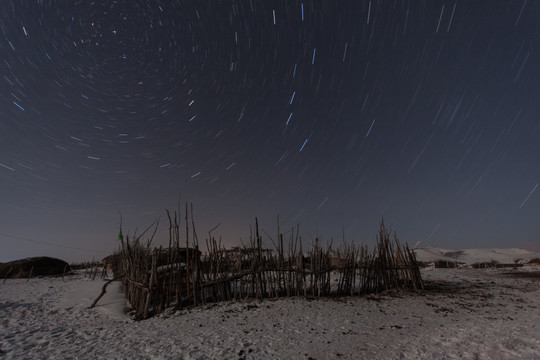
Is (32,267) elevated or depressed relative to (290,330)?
elevated

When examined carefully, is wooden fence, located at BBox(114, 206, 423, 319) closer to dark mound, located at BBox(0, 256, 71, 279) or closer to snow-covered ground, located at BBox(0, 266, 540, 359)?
snow-covered ground, located at BBox(0, 266, 540, 359)

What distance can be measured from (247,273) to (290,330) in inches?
113

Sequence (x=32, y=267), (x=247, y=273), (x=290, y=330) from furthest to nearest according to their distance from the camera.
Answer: (x=32, y=267) < (x=247, y=273) < (x=290, y=330)

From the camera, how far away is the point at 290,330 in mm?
4961

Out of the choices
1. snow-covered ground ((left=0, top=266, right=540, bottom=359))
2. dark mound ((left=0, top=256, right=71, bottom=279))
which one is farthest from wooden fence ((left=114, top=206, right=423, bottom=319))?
dark mound ((left=0, top=256, right=71, bottom=279))

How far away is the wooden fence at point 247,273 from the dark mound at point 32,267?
10.5 m

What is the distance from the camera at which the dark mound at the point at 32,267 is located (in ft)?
49.7

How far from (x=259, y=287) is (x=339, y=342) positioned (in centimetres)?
383

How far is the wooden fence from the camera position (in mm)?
6875

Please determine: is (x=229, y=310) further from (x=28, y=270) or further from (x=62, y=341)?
(x=28, y=270)

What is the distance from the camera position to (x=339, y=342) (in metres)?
4.34

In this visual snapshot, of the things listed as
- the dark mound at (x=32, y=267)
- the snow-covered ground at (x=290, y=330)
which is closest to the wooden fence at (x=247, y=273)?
the snow-covered ground at (x=290, y=330)

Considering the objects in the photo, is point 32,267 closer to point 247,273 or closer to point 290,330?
point 247,273

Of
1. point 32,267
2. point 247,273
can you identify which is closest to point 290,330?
point 247,273
